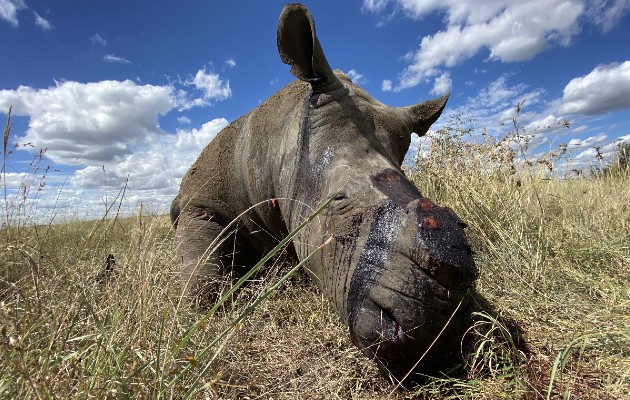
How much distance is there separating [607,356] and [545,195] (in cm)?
394

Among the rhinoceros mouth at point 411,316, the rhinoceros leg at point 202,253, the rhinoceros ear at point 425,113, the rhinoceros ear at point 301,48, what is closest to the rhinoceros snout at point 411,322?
the rhinoceros mouth at point 411,316

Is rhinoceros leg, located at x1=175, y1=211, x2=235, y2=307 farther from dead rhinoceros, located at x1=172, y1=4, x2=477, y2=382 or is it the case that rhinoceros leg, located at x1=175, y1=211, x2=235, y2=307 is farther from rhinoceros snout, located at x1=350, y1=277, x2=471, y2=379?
rhinoceros snout, located at x1=350, y1=277, x2=471, y2=379

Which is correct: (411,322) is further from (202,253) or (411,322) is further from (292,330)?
(202,253)

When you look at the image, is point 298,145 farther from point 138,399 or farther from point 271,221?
point 138,399

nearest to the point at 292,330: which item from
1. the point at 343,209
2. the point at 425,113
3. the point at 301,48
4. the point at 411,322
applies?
the point at 343,209

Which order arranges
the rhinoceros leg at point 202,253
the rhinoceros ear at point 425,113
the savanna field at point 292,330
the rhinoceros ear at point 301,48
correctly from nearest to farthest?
1. the savanna field at point 292,330
2. the rhinoceros ear at point 301,48
3. the rhinoceros leg at point 202,253
4. the rhinoceros ear at point 425,113

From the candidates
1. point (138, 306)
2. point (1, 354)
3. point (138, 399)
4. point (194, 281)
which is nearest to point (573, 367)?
point (138, 399)

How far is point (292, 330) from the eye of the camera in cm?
319

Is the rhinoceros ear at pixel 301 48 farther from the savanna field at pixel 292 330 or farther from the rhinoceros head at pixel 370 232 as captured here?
the savanna field at pixel 292 330

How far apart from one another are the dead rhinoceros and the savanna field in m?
0.28

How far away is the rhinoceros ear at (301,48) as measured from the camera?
3.05m

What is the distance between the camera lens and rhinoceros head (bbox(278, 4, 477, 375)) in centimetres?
195

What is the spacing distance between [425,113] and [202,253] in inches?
89.2

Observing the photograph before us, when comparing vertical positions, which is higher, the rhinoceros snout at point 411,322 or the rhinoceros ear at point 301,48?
the rhinoceros ear at point 301,48
